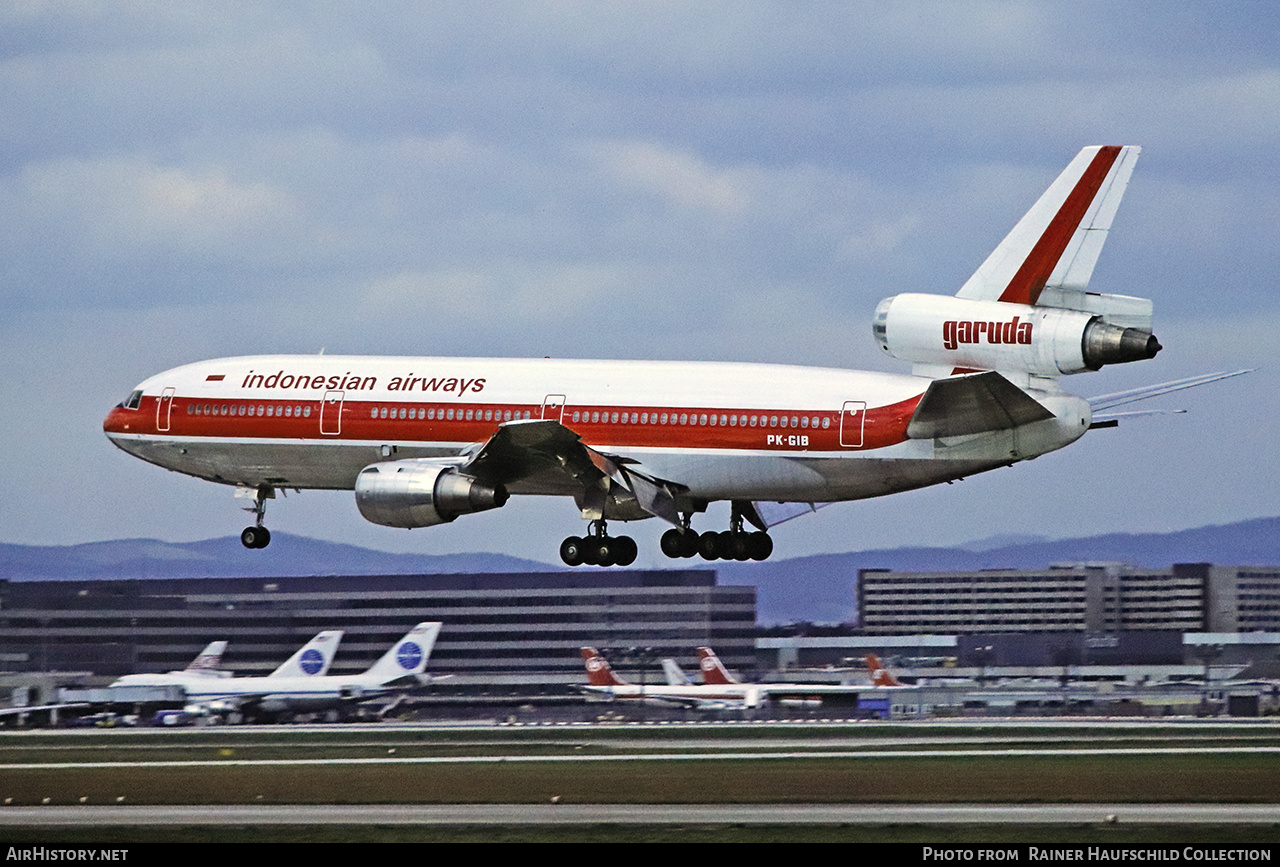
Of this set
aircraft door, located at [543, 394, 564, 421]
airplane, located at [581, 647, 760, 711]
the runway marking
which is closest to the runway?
the runway marking

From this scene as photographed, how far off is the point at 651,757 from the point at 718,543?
1366 cm

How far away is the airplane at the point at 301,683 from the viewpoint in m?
93.7

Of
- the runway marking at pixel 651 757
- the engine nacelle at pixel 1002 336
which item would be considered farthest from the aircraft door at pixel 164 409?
the engine nacelle at pixel 1002 336

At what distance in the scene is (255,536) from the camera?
212 ft

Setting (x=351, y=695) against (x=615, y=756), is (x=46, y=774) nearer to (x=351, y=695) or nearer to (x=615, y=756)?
(x=615, y=756)

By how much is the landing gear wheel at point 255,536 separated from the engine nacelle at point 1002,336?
21730mm

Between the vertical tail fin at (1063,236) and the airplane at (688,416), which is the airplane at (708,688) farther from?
the vertical tail fin at (1063,236)

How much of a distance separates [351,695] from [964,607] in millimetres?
63255

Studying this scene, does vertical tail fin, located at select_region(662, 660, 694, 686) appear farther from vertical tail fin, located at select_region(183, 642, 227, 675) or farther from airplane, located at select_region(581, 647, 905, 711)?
vertical tail fin, located at select_region(183, 642, 227, 675)

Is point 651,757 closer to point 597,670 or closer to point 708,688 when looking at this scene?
point 708,688

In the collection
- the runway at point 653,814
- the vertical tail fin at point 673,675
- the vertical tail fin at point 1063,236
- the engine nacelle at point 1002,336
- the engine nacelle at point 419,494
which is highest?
the vertical tail fin at point 1063,236

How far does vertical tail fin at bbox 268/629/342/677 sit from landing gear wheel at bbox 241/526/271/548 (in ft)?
118
